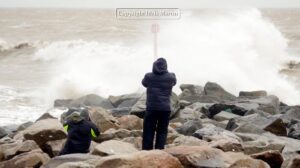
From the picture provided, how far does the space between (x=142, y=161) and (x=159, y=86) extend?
1504mm

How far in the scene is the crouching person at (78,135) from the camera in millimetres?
6406

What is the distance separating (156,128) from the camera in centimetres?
668

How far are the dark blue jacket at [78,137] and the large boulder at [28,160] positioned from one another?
258mm

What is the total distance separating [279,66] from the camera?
24.1 metres

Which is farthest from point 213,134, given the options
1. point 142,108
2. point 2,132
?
point 2,132

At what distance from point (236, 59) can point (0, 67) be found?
10518mm

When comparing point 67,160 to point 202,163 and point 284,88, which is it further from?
point 284,88

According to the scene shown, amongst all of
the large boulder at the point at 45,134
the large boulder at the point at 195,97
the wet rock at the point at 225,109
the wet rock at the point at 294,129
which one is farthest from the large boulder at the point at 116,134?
the large boulder at the point at 195,97

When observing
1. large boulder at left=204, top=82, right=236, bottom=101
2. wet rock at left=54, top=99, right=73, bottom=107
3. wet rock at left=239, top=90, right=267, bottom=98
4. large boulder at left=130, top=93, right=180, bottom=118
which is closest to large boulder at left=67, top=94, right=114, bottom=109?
wet rock at left=54, top=99, right=73, bottom=107

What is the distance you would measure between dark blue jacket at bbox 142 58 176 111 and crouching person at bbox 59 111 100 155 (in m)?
0.80

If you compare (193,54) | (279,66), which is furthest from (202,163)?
(279,66)

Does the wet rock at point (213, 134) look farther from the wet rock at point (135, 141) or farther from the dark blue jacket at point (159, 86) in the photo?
the dark blue jacket at point (159, 86)

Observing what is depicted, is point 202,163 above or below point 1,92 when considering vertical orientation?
above

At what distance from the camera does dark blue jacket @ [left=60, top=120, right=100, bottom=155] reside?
6.41m
